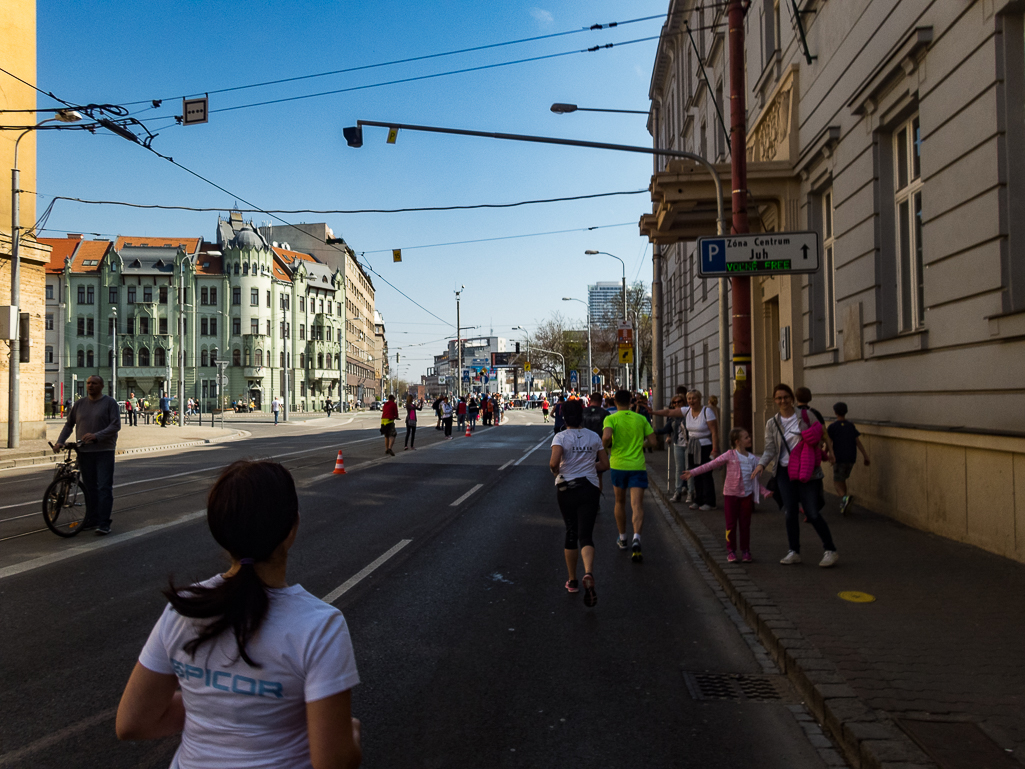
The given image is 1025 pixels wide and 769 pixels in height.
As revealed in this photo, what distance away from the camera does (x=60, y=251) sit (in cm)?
8388

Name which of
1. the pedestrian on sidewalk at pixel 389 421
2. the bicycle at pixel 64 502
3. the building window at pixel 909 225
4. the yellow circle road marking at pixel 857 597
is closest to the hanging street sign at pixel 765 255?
the building window at pixel 909 225

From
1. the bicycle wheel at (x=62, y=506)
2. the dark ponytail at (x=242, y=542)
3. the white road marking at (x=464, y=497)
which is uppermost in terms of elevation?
the dark ponytail at (x=242, y=542)

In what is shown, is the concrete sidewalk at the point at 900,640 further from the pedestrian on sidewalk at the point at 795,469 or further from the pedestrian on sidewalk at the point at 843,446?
the pedestrian on sidewalk at the point at 843,446

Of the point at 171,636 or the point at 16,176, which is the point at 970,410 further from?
the point at 16,176

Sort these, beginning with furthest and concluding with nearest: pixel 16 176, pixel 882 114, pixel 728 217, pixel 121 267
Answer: pixel 121 267
pixel 16 176
pixel 728 217
pixel 882 114

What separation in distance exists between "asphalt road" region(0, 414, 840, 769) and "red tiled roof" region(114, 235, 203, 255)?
81.7 m

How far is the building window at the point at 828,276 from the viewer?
13.8 m

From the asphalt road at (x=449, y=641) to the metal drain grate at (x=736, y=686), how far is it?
75mm

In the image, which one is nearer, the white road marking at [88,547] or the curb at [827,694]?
the curb at [827,694]

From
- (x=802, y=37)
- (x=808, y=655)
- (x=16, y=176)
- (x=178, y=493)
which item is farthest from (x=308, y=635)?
(x=16, y=176)

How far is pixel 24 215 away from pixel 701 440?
82.2ft

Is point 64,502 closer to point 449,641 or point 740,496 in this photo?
point 449,641

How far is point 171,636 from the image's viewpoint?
187cm

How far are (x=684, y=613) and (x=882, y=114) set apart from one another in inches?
303
